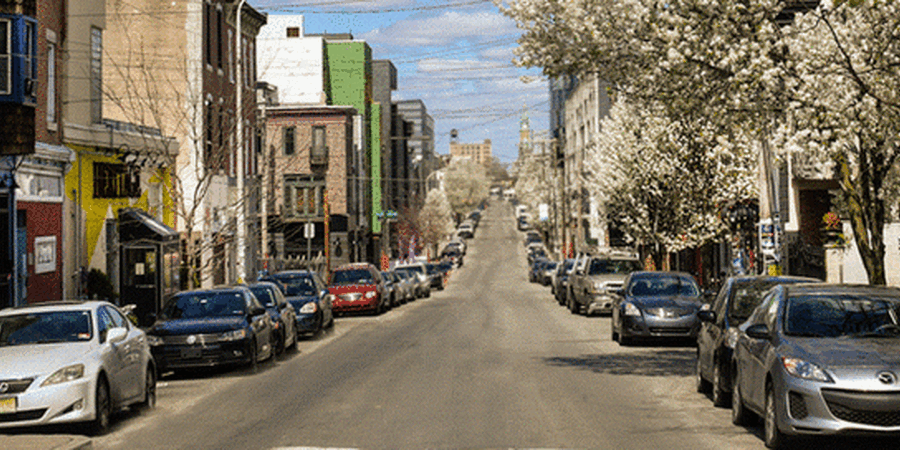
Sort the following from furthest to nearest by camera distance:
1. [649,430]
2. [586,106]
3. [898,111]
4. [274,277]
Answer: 1. [586,106]
2. [274,277]
3. [898,111]
4. [649,430]

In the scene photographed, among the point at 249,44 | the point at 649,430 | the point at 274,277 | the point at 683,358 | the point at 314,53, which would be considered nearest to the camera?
the point at 649,430

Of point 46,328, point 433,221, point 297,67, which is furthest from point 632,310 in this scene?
point 433,221

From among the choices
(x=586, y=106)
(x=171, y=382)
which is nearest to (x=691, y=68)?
(x=171, y=382)

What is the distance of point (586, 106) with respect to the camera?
319 feet

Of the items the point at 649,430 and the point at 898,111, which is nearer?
the point at 649,430

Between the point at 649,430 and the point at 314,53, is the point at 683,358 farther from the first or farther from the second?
the point at 314,53

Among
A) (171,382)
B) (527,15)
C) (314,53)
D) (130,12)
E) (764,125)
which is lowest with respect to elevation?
(171,382)

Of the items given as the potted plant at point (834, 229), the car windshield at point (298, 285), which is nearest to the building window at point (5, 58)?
the car windshield at point (298, 285)

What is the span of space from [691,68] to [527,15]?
2.82 meters

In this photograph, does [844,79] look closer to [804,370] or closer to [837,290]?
[837,290]

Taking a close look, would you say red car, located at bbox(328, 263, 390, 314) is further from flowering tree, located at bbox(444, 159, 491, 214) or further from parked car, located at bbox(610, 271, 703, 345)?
flowering tree, located at bbox(444, 159, 491, 214)

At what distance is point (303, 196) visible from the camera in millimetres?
74375

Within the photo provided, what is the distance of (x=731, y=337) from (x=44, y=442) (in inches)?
299

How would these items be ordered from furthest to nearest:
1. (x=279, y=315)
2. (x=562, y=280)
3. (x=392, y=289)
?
(x=562, y=280) → (x=392, y=289) → (x=279, y=315)
